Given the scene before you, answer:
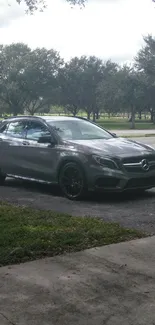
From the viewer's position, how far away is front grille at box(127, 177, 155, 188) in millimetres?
7758

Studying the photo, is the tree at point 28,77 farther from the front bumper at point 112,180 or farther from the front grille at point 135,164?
the front bumper at point 112,180

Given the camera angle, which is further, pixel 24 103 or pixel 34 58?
Answer: pixel 24 103

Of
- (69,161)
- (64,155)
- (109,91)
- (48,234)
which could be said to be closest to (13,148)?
(64,155)

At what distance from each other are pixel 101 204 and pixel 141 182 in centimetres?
84

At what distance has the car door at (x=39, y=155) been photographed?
8406mm

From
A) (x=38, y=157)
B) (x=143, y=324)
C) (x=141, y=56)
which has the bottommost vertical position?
(x=143, y=324)

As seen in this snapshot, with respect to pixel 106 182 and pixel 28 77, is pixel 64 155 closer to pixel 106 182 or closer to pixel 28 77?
pixel 106 182

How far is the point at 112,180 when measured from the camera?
25.3ft

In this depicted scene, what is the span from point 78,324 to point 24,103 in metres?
59.9

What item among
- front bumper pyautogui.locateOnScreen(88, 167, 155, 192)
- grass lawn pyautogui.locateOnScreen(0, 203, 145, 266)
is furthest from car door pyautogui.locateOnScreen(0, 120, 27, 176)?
grass lawn pyautogui.locateOnScreen(0, 203, 145, 266)

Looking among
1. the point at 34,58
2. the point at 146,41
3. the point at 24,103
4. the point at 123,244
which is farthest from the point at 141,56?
the point at 123,244

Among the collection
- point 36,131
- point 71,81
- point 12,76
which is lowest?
point 36,131

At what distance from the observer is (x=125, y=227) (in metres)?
6.03

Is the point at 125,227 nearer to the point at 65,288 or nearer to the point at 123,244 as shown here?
the point at 123,244
